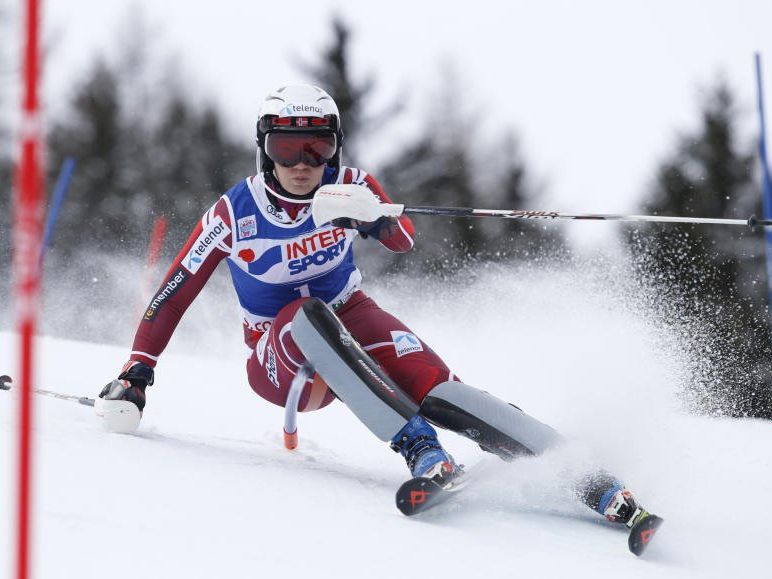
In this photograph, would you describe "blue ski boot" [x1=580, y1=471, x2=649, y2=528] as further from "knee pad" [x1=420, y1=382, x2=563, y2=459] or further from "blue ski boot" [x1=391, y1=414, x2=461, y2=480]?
"blue ski boot" [x1=391, y1=414, x2=461, y2=480]

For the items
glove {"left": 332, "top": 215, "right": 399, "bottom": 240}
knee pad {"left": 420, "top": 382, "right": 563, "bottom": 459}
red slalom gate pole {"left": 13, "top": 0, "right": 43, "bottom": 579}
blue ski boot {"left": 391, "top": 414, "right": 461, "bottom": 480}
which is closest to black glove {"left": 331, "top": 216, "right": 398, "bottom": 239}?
glove {"left": 332, "top": 215, "right": 399, "bottom": 240}

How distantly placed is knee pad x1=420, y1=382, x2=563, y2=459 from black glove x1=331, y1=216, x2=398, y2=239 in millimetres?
706

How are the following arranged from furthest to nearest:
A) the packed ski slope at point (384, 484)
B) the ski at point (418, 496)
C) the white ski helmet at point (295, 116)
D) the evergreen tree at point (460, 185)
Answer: the evergreen tree at point (460, 185), the white ski helmet at point (295, 116), the ski at point (418, 496), the packed ski slope at point (384, 484)

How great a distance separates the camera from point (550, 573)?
92.2 inches

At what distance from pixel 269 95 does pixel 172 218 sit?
672 inches

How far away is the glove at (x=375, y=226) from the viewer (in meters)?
3.61

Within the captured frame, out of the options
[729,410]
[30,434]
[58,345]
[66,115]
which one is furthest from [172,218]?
[30,434]

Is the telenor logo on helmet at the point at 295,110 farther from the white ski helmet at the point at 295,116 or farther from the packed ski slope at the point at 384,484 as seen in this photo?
the packed ski slope at the point at 384,484

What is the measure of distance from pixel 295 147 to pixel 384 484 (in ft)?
4.68

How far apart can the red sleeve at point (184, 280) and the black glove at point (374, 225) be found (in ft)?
1.65

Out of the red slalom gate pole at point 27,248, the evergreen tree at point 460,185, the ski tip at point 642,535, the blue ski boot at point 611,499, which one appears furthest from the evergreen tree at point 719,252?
the red slalom gate pole at point 27,248

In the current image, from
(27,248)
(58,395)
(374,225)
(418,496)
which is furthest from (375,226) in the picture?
(27,248)

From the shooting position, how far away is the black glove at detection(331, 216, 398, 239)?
11.8 feet

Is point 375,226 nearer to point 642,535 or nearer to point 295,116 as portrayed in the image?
point 295,116
